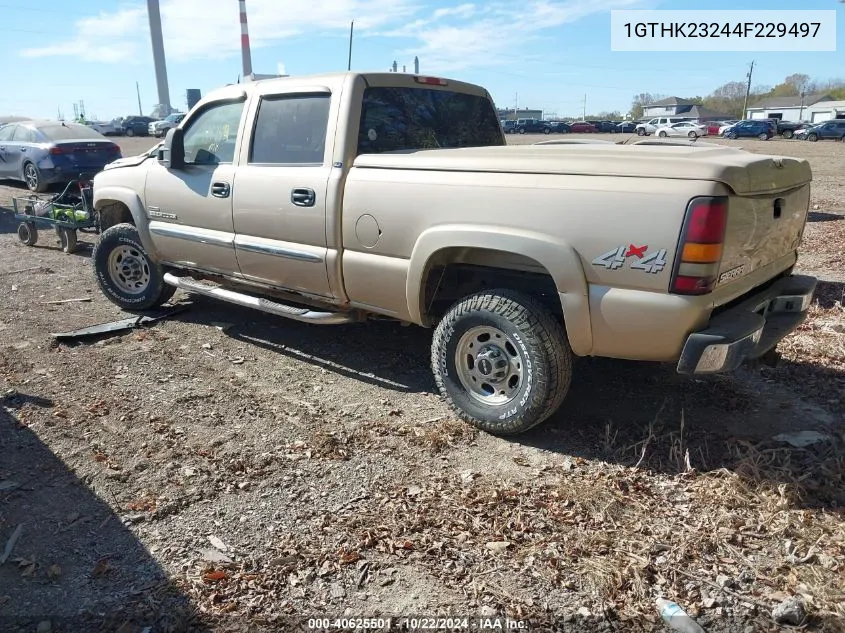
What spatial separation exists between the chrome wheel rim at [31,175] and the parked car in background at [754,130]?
4784cm

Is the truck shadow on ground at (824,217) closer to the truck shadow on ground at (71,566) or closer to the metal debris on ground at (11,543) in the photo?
the truck shadow on ground at (71,566)

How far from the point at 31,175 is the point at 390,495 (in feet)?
44.0

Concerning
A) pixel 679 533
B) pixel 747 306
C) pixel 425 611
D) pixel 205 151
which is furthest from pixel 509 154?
pixel 205 151

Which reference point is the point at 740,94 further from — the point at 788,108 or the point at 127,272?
the point at 127,272

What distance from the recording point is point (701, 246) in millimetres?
2947

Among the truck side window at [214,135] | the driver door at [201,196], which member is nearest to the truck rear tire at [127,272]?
the driver door at [201,196]

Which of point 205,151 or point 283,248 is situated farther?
point 205,151

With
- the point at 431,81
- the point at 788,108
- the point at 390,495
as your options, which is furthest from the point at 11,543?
the point at 788,108

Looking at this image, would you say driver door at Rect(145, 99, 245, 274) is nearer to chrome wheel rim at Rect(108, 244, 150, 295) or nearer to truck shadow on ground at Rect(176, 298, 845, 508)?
chrome wheel rim at Rect(108, 244, 150, 295)

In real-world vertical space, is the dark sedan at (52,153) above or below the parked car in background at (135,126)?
below

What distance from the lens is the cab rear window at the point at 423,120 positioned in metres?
4.40

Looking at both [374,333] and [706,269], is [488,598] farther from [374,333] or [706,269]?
[374,333]

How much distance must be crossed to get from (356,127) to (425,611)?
2926 millimetres

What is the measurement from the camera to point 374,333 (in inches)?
221
